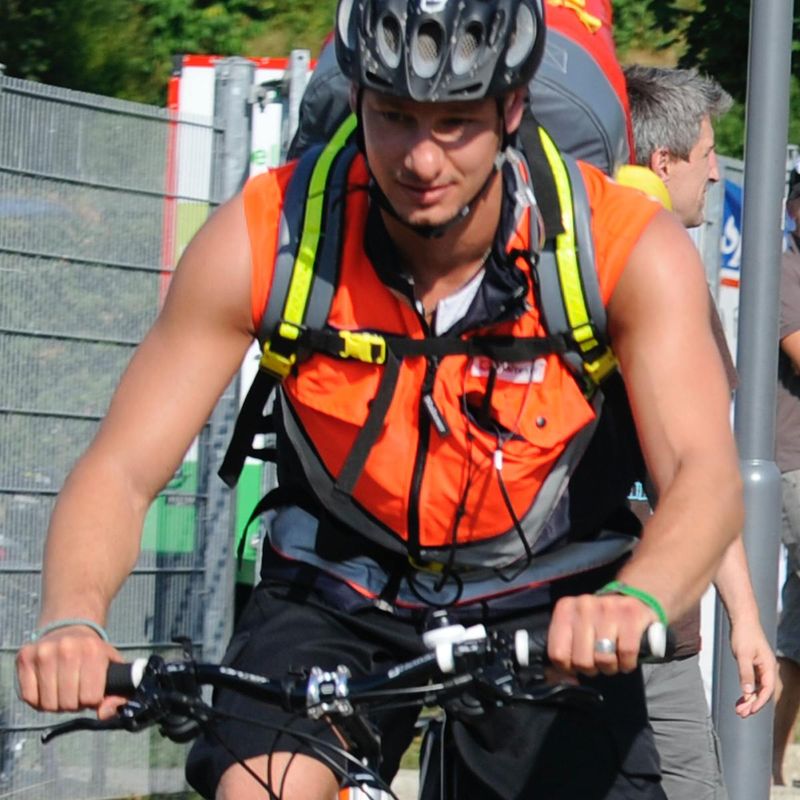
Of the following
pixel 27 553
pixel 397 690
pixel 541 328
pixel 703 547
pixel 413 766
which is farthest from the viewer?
pixel 413 766

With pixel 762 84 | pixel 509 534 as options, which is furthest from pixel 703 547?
pixel 762 84

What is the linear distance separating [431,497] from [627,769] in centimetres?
60

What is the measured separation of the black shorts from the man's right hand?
54cm

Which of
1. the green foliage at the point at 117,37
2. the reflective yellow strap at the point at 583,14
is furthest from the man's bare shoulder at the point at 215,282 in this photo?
the green foliage at the point at 117,37

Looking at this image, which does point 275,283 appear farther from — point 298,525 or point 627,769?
point 627,769

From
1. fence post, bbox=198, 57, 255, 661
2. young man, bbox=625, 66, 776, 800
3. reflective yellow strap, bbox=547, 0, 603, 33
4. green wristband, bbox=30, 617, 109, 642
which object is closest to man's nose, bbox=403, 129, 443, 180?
green wristband, bbox=30, 617, 109, 642

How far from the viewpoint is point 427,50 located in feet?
11.6

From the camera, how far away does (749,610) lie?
443 cm

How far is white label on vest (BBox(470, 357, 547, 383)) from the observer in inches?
145

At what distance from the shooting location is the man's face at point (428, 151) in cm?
353

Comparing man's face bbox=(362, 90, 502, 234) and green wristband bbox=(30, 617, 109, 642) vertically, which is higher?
man's face bbox=(362, 90, 502, 234)

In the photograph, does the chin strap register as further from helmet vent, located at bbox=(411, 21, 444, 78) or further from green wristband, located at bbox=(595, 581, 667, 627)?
green wristband, located at bbox=(595, 581, 667, 627)

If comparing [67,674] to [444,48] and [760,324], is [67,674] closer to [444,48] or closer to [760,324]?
[444,48]

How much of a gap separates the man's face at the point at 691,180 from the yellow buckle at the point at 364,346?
2.20 meters
